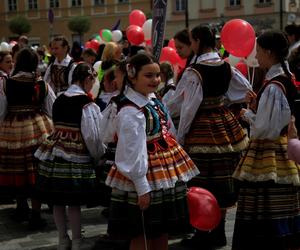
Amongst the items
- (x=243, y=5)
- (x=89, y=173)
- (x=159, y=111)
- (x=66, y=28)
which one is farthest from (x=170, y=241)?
(x=66, y=28)

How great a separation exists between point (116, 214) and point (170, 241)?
164 cm

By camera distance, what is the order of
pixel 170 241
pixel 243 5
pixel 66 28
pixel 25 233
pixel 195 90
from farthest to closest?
pixel 66 28 → pixel 243 5 → pixel 25 233 → pixel 170 241 → pixel 195 90

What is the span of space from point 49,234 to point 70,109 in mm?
1522

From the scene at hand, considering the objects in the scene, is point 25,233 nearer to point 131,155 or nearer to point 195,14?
point 131,155

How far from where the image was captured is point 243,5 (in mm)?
44594

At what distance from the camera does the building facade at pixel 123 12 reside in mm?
43281

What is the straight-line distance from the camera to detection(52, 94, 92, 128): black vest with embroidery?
15.6 ft

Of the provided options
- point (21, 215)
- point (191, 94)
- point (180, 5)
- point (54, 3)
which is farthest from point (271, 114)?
point (54, 3)

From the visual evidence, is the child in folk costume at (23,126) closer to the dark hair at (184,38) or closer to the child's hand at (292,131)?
the dark hair at (184,38)

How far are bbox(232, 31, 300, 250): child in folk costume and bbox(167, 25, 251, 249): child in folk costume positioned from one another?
2.78ft

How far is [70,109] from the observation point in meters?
4.75

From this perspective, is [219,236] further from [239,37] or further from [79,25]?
[79,25]

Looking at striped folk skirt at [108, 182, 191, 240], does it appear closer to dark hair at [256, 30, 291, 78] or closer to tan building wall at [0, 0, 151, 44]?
dark hair at [256, 30, 291, 78]

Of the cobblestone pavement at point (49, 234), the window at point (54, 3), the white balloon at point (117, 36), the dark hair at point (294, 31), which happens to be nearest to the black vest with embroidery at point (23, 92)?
the cobblestone pavement at point (49, 234)
